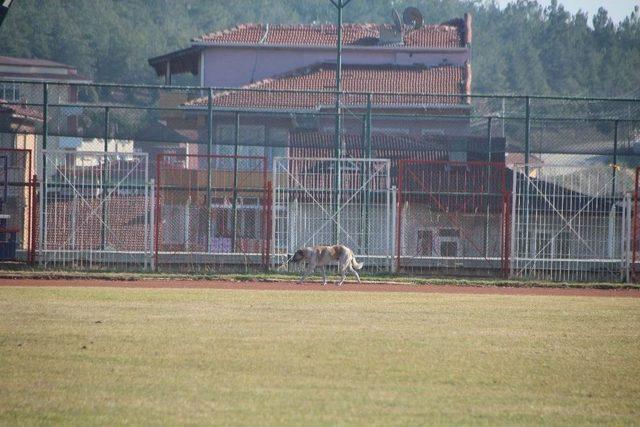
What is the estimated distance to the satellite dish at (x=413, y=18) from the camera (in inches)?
2313

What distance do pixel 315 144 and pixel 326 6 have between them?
3968 inches

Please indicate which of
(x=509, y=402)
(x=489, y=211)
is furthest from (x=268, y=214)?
(x=509, y=402)

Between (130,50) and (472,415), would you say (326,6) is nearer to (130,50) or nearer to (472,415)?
(130,50)

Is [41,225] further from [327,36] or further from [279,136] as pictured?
[327,36]

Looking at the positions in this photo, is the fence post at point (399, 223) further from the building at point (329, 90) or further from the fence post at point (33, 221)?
the fence post at point (33, 221)

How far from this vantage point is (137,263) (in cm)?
2525

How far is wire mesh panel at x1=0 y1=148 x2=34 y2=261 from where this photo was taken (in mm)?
25172

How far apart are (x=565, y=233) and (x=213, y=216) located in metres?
8.41

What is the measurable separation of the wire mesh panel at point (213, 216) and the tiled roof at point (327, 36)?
98.3 ft

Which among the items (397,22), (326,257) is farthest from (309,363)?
(397,22)

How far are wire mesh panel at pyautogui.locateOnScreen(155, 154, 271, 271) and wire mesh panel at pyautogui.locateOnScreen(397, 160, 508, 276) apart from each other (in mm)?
3513

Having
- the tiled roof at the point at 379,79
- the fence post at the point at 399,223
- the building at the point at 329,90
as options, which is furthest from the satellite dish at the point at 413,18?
the fence post at the point at 399,223

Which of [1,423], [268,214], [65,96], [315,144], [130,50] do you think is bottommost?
[1,423]

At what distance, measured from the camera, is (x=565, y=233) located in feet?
84.1
